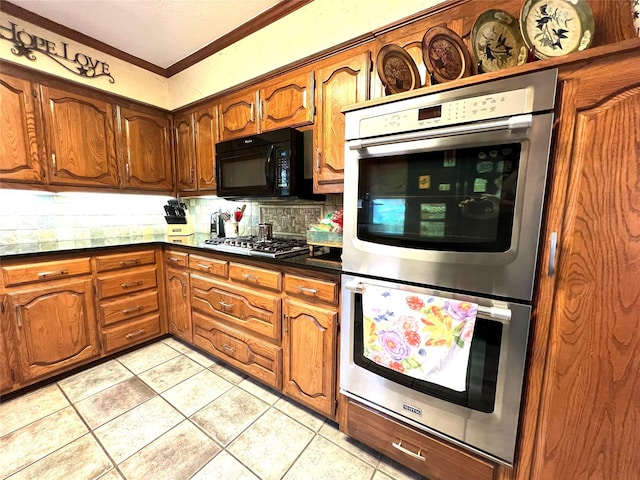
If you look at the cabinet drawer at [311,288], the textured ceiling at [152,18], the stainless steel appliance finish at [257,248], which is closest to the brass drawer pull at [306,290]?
the cabinet drawer at [311,288]

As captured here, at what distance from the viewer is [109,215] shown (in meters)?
2.47

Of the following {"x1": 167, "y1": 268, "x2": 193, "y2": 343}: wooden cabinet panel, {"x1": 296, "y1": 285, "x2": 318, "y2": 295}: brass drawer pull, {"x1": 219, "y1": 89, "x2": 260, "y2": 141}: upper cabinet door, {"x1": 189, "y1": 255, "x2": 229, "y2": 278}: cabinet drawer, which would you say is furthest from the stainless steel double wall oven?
{"x1": 167, "y1": 268, "x2": 193, "y2": 343}: wooden cabinet panel

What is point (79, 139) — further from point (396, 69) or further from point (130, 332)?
point (396, 69)

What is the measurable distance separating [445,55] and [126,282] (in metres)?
2.53

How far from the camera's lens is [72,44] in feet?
6.58

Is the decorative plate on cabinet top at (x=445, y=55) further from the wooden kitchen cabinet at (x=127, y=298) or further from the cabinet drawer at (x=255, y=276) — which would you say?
the wooden kitchen cabinet at (x=127, y=298)

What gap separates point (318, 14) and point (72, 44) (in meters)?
1.93

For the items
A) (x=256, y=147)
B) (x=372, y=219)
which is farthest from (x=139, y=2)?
(x=372, y=219)

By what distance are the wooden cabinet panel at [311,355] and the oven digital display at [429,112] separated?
0.94 meters

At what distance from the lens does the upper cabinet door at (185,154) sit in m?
2.45

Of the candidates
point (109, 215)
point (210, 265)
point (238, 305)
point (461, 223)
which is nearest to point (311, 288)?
point (238, 305)

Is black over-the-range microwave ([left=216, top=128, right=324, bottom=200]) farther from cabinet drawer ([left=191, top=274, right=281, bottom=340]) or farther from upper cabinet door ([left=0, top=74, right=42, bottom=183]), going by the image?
upper cabinet door ([left=0, top=74, right=42, bottom=183])

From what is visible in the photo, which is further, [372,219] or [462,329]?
[372,219]

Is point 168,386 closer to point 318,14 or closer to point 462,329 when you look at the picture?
point 462,329
